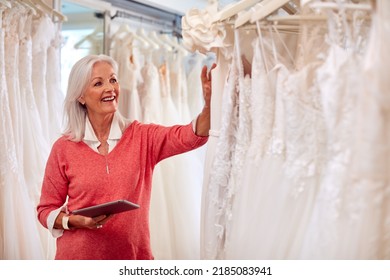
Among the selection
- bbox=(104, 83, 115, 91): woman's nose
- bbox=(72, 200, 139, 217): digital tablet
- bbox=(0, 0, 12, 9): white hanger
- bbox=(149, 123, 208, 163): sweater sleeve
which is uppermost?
bbox=(0, 0, 12, 9): white hanger

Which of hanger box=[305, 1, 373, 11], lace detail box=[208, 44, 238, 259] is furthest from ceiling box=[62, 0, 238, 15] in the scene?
hanger box=[305, 1, 373, 11]

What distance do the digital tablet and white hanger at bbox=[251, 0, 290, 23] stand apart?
599mm

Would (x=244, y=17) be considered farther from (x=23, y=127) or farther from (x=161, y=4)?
(x=161, y=4)

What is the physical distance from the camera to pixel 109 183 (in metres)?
1.68

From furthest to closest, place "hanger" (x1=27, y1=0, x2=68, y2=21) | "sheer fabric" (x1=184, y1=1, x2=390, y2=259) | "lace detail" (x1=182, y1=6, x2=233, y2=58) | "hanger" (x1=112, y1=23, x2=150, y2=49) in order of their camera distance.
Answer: "hanger" (x1=112, y1=23, x2=150, y2=49)
"hanger" (x1=27, y1=0, x2=68, y2=21)
"lace detail" (x1=182, y1=6, x2=233, y2=58)
"sheer fabric" (x1=184, y1=1, x2=390, y2=259)

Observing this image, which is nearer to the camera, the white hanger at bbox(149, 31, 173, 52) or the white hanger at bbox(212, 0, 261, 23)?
the white hanger at bbox(212, 0, 261, 23)

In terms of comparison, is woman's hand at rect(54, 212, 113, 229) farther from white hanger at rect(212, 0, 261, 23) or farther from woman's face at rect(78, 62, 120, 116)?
white hanger at rect(212, 0, 261, 23)

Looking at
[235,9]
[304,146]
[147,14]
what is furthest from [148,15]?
[304,146]

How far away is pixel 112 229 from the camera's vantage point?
170 centimetres

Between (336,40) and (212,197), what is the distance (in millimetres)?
622

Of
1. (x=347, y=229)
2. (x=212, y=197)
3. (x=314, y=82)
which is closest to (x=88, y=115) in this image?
(x=212, y=197)

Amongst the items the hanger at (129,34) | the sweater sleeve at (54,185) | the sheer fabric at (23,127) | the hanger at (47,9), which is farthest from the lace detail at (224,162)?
the hanger at (129,34)

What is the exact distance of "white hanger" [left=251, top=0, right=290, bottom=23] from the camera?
127cm

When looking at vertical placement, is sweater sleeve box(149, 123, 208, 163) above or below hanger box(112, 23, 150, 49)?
below
